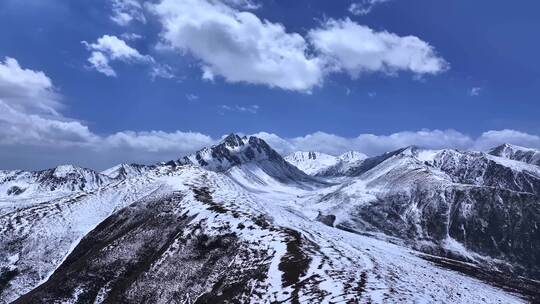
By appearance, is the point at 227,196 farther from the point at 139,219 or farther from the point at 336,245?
the point at 336,245

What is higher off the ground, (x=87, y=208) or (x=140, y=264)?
(x=87, y=208)

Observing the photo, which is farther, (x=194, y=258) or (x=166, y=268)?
(x=194, y=258)

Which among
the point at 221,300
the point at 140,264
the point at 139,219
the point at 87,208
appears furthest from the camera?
the point at 87,208

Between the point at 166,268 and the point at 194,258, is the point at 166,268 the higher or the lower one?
the lower one

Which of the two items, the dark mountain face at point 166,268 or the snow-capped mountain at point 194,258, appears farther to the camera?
the dark mountain face at point 166,268

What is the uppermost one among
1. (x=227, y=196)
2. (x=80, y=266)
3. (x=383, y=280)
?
(x=227, y=196)

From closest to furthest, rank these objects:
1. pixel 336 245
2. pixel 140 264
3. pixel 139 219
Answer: pixel 336 245 → pixel 140 264 → pixel 139 219

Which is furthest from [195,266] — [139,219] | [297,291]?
[139,219]

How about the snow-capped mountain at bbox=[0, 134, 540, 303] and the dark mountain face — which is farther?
the dark mountain face

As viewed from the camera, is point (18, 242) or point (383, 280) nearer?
point (383, 280)

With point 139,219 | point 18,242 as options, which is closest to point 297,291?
point 139,219
